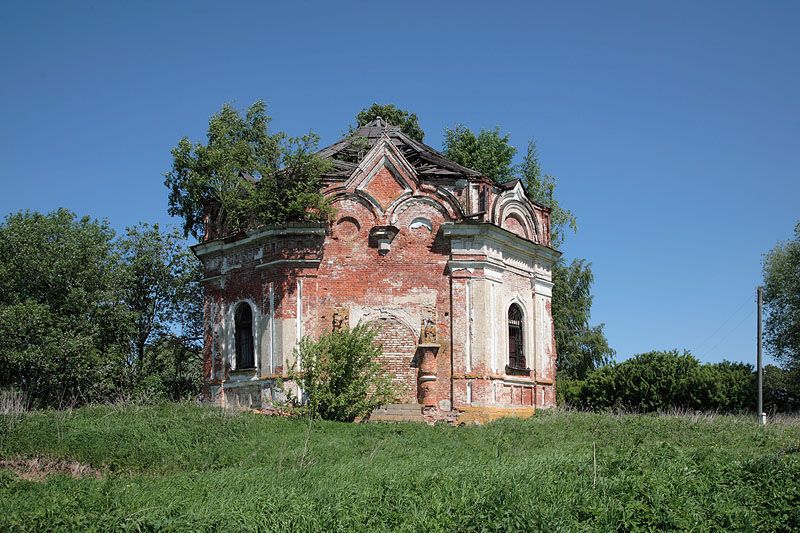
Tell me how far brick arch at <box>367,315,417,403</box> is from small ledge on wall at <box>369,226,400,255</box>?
1.90 metres

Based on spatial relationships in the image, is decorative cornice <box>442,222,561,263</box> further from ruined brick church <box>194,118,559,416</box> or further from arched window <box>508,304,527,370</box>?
arched window <box>508,304,527,370</box>

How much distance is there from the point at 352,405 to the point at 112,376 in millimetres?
11969

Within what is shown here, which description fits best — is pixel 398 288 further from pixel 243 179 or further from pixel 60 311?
pixel 60 311

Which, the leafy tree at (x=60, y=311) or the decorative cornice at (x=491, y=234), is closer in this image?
the decorative cornice at (x=491, y=234)

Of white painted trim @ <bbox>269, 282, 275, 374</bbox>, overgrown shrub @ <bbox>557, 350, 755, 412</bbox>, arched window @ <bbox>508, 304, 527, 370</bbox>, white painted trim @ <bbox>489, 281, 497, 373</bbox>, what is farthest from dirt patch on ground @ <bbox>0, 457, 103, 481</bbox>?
overgrown shrub @ <bbox>557, 350, 755, 412</bbox>

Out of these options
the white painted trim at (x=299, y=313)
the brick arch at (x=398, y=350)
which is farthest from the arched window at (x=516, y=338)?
the white painted trim at (x=299, y=313)

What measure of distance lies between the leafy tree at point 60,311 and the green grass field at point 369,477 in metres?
8.12

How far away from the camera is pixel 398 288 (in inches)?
875

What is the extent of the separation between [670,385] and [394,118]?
1568 cm

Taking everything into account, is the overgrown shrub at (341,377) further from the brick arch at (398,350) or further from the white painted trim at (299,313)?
the white painted trim at (299,313)

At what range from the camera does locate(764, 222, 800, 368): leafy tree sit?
40.1 meters

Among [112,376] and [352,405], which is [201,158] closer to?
[112,376]

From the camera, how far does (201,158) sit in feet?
90.2

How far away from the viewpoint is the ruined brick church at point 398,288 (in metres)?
21.8
